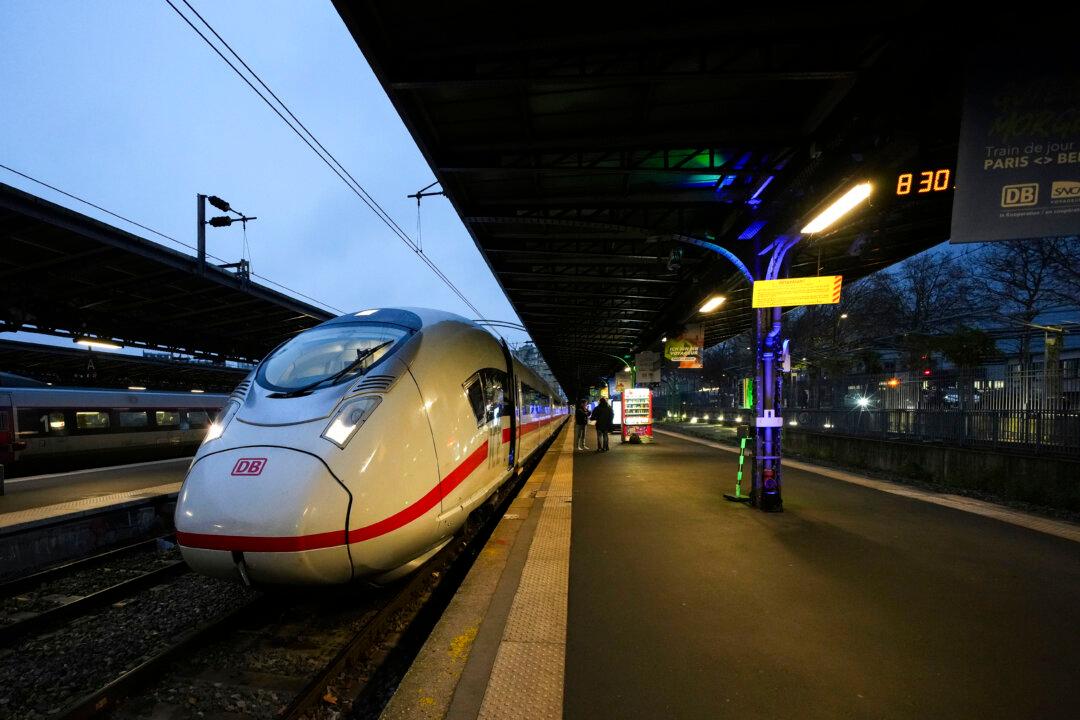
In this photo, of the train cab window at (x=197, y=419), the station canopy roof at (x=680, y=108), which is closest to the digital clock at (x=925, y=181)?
the station canopy roof at (x=680, y=108)

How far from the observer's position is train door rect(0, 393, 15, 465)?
45.0 ft

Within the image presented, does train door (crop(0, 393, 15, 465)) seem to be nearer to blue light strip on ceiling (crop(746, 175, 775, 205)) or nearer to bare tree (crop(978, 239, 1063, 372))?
blue light strip on ceiling (crop(746, 175, 775, 205))

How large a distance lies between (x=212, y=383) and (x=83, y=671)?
30.7m

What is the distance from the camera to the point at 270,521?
352 cm

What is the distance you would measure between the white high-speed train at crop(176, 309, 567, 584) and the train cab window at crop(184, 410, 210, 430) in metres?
18.1

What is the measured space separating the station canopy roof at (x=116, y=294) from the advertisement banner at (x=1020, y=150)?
14699 mm

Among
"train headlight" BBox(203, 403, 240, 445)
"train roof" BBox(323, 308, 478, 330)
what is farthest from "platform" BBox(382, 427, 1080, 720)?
"train roof" BBox(323, 308, 478, 330)

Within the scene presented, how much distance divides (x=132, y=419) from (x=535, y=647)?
1940 cm

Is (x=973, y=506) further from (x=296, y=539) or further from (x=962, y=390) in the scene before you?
(x=296, y=539)

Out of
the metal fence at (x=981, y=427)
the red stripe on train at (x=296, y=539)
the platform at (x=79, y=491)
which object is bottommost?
the platform at (x=79, y=491)

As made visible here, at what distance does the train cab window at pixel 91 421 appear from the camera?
15.8 meters

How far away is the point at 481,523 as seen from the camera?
809 cm

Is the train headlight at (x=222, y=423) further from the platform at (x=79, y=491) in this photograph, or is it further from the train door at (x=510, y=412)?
the platform at (x=79, y=491)

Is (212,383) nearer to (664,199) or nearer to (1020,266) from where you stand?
(664,199)
